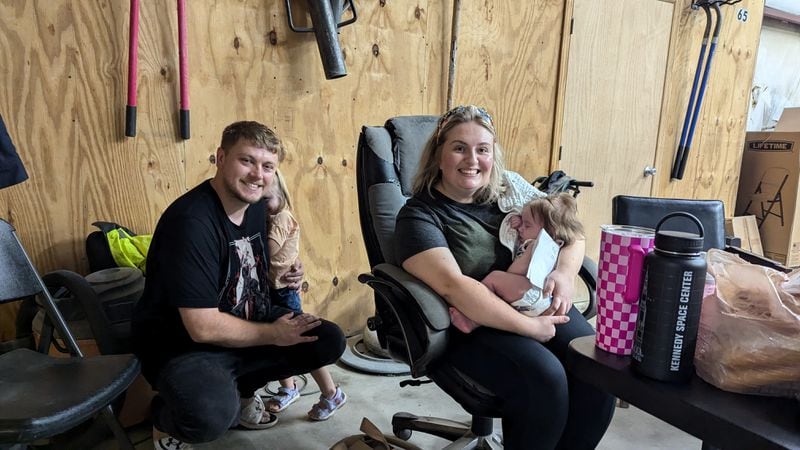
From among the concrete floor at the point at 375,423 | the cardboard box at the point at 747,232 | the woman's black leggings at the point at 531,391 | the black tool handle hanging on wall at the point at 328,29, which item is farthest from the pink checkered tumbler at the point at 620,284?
the cardboard box at the point at 747,232

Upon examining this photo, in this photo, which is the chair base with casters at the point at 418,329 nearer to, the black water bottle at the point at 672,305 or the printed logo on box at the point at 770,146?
the black water bottle at the point at 672,305

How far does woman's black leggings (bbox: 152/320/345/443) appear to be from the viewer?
1.43 meters

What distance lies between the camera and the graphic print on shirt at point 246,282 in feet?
5.33

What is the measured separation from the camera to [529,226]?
1.57 metres

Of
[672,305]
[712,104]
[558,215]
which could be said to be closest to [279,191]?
[558,215]

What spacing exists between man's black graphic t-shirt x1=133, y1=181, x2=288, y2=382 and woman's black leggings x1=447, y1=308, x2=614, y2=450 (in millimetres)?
696

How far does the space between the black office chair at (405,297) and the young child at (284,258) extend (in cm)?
30

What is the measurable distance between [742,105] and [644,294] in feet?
13.1

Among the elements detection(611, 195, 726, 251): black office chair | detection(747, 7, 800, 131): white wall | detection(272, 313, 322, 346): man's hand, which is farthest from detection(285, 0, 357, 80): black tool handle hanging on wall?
detection(747, 7, 800, 131): white wall

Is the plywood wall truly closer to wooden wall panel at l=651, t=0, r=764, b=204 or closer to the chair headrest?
the chair headrest

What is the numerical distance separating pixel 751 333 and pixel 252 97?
2041 millimetres

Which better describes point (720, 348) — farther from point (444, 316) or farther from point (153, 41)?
point (153, 41)

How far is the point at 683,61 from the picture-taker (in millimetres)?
3613

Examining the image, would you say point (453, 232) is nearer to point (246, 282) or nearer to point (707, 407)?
point (246, 282)
